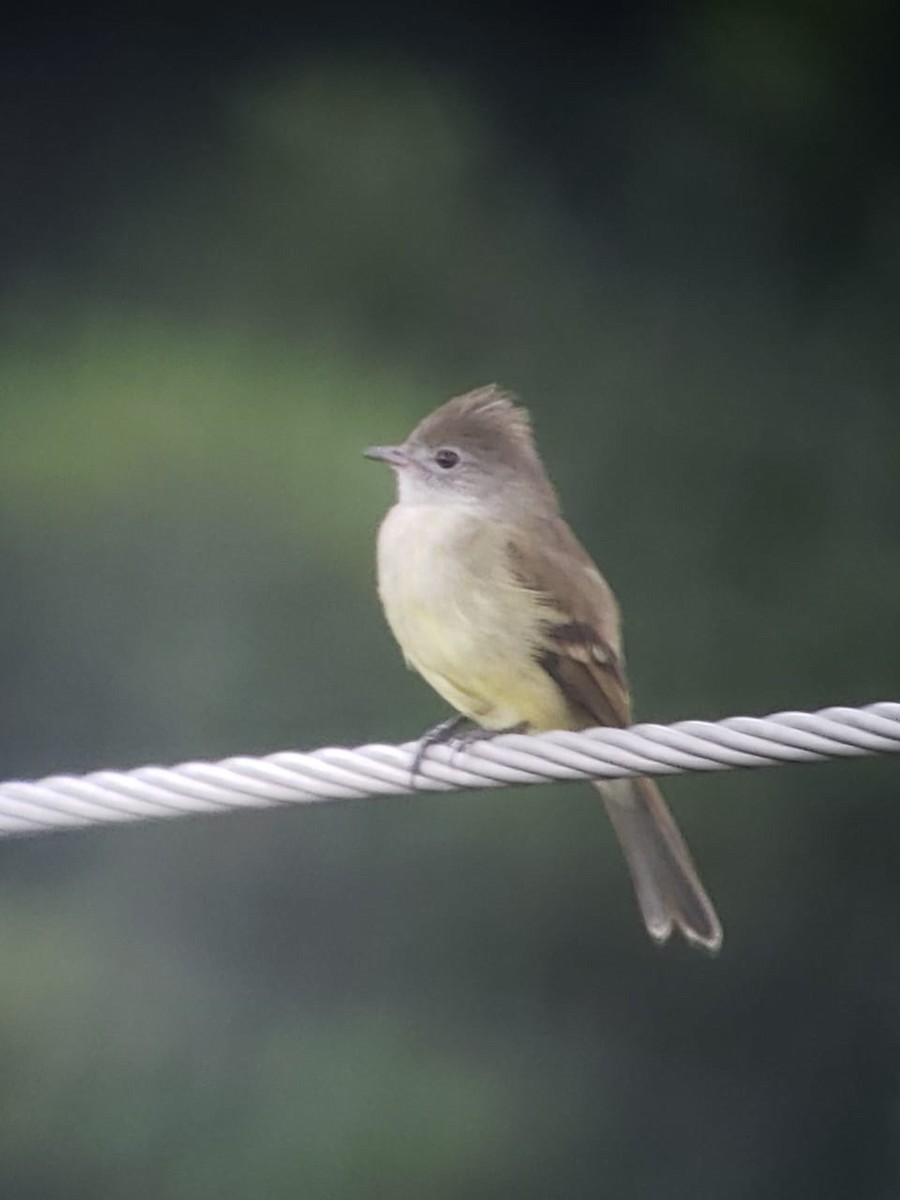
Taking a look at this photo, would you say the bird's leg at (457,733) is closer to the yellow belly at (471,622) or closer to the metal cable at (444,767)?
the yellow belly at (471,622)

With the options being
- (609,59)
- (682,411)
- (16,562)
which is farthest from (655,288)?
(16,562)

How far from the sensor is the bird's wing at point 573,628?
2258 millimetres

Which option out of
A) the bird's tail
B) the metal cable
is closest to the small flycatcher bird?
the bird's tail

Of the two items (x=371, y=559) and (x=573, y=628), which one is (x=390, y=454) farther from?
(x=573, y=628)

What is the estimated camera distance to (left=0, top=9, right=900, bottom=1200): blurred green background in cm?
231

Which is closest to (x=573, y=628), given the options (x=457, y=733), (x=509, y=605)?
(x=509, y=605)

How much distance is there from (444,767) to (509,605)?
40 centimetres

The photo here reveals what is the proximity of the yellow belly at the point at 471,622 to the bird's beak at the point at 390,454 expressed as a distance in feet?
0.39

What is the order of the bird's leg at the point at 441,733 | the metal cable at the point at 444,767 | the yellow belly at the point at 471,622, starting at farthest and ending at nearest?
1. the yellow belly at the point at 471,622
2. the bird's leg at the point at 441,733
3. the metal cable at the point at 444,767

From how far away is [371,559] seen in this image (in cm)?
242

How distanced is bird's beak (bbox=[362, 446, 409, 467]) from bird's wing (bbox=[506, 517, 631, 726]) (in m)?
0.19

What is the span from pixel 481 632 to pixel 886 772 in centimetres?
66

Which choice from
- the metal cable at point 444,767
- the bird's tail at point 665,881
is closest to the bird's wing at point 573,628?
the bird's tail at point 665,881

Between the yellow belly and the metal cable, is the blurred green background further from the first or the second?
the metal cable
